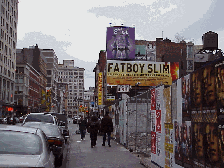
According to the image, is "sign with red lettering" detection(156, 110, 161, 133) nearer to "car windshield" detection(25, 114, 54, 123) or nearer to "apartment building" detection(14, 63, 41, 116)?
"car windshield" detection(25, 114, 54, 123)

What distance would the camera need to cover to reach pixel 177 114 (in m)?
7.92

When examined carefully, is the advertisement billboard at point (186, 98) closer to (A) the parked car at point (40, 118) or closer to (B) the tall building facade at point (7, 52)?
(A) the parked car at point (40, 118)

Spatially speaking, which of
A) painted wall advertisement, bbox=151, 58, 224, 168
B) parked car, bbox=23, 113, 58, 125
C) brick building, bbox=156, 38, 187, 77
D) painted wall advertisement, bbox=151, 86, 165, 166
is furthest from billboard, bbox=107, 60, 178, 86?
painted wall advertisement, bbox=151, 58, 224, 168

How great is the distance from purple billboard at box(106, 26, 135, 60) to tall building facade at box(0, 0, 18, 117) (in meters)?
37.6

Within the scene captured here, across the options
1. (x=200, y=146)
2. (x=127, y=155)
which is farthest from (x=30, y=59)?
(x=200, y=146)

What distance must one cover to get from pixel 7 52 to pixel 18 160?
8058 centimetres

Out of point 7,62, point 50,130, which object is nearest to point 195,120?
point 50,130

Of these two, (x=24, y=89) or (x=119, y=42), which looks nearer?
(x=119, y=42)

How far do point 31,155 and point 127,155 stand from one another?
31.0ft

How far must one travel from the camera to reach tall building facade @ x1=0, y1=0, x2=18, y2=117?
7788 centimetres

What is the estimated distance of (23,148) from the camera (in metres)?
5.48

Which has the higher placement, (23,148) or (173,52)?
(173,52)

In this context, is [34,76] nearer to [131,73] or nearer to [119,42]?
[119,42]

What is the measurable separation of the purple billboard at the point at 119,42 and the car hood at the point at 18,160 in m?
41.8
